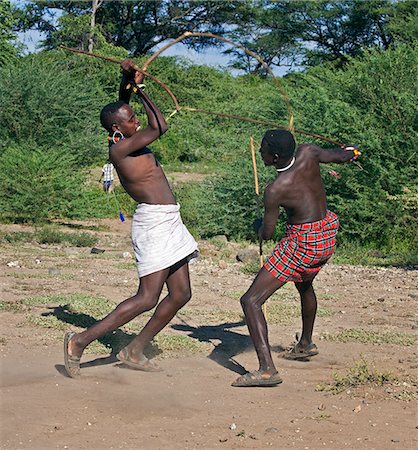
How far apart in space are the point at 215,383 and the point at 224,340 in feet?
3.84

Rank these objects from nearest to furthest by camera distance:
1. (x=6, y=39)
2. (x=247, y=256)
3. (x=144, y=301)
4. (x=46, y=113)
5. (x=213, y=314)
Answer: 1. (x=144, y=301)
2. (x=213, y=314)
3. (x=247, y=256)
4. (x=46, y=113)
5. (x=6, y=39)

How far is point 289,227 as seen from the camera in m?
5.85

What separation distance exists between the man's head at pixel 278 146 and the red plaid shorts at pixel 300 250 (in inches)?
17.6

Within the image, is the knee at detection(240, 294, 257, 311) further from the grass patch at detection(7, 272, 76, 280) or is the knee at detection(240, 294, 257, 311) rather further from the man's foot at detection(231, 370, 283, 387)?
the grass patch at detection(7, 272, 76, 280)

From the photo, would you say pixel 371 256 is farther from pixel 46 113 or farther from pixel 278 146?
pixel 46 113

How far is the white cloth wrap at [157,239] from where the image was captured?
19.2 ft

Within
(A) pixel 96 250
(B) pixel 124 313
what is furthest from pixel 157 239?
(A) pixel 96 250

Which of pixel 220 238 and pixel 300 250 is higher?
pixel 300 250

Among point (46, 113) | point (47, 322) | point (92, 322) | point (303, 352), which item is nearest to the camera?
point (303, 352)

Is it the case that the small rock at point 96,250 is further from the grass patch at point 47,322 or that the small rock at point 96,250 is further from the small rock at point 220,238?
the grass patch at point 47,322

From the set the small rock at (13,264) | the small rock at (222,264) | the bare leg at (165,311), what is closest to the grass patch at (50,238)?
the small rock at (13,264)

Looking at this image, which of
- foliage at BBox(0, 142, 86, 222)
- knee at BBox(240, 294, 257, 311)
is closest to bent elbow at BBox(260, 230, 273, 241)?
knee at BBox(240, 294, 257, 311)

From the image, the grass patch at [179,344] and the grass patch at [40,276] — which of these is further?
the grass patch at [40,276]

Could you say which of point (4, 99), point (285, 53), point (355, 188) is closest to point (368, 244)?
point (355, 188)
